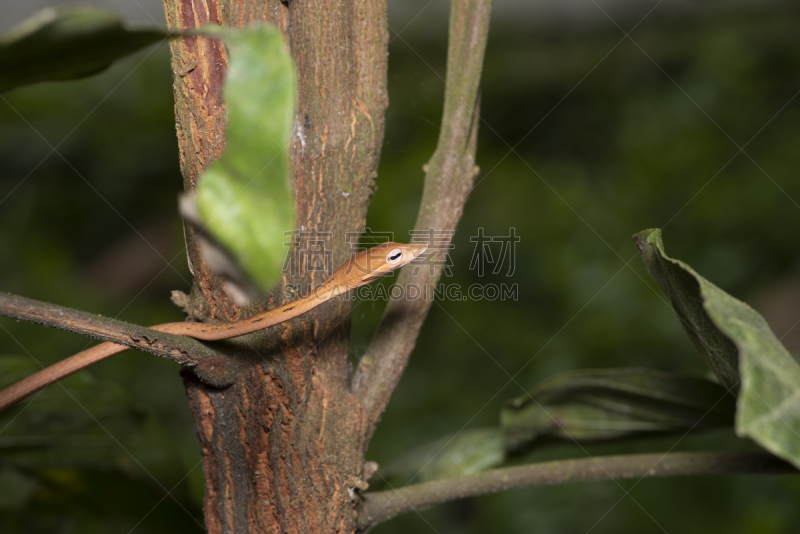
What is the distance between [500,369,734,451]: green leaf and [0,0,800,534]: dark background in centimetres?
124

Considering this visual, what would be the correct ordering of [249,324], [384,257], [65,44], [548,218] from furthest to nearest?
1. [548,218]
2. [384,257]
3. [249,324]
4. [65,44]

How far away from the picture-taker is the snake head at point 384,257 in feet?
3.66

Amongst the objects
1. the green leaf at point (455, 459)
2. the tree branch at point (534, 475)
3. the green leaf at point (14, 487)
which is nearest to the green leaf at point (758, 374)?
the tree branch at point (534, 475)

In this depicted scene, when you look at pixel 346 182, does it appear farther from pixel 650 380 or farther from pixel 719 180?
pixel 719 180

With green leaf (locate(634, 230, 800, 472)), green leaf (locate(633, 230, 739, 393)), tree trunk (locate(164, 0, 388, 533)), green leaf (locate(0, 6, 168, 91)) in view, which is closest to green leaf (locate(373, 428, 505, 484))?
tree trunk (locate(164, 0, 388, 533))

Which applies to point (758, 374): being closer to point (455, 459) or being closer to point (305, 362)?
point (305, 362)

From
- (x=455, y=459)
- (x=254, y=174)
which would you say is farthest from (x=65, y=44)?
(x=455, y=459)

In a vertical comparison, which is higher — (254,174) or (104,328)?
(104,328)

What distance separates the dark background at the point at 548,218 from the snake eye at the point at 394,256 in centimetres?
134

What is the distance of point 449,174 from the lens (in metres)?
1.17

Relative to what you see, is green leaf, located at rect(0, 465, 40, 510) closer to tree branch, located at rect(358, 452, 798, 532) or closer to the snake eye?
tree branch, located at rect(358, 452, 798, 532)

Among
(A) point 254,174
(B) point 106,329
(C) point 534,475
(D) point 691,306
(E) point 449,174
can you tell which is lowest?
(C) point 534,475

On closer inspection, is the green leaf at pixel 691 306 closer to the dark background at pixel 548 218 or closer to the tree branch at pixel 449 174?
the tree branch at pixel 449 174

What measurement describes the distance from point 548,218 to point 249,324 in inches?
132
